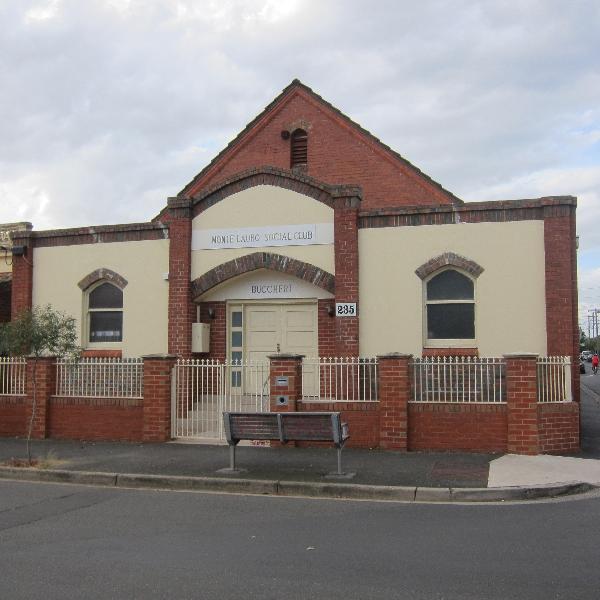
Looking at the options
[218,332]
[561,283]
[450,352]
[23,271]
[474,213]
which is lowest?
[450,352]

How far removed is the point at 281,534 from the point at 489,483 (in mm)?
3185

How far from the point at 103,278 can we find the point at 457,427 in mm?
8554

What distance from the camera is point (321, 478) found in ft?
30.6

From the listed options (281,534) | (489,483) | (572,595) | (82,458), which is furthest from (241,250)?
(572,595)

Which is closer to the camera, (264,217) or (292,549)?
(292,549)

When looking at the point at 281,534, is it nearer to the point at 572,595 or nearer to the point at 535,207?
the point at 572,595

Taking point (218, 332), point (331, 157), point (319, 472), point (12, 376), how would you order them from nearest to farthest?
point (319, 472)
point (12, 376)
point (218, 332)
point (331, 157)

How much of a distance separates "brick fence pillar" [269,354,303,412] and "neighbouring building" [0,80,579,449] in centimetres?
118

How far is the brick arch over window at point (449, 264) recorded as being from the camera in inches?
536

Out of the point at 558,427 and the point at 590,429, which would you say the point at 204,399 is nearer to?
the point at 558,427

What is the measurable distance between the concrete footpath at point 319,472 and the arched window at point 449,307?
322 cm

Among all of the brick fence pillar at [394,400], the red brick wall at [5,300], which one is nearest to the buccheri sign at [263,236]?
the brick fence pillar at [394,400]

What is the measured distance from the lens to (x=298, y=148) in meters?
21.3

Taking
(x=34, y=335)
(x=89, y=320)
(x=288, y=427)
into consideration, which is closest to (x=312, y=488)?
(x=288, y=427)
